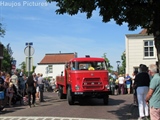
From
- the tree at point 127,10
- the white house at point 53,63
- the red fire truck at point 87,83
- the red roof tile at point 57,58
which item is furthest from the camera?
the red roof tile at point 57,58

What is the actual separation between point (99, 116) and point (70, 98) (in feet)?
14.3

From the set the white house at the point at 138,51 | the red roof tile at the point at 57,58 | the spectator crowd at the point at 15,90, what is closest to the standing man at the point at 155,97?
the spectator crowd at the point at 15,90

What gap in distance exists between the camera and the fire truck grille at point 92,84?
15.8m

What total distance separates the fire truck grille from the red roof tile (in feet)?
213

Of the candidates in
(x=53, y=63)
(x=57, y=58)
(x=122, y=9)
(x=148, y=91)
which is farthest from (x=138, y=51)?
(x=57, y=58)

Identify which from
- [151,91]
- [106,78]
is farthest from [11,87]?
[151,91]

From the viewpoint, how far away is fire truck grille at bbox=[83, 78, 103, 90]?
52.0ft

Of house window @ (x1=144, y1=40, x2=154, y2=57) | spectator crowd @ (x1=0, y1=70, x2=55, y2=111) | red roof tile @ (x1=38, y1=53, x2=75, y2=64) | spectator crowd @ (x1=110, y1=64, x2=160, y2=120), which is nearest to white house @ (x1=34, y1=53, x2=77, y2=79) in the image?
red roof tile @ (x1=38, y1=53, x2=75, y2=64)

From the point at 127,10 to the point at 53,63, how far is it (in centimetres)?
7214

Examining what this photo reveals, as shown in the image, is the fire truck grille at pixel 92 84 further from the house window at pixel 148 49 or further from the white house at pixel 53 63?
the white house at pixel 53 63

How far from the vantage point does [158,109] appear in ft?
21.6

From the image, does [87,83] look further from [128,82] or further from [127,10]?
[128,82]

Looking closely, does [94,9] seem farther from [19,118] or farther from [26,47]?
[26,47]

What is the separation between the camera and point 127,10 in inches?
378
